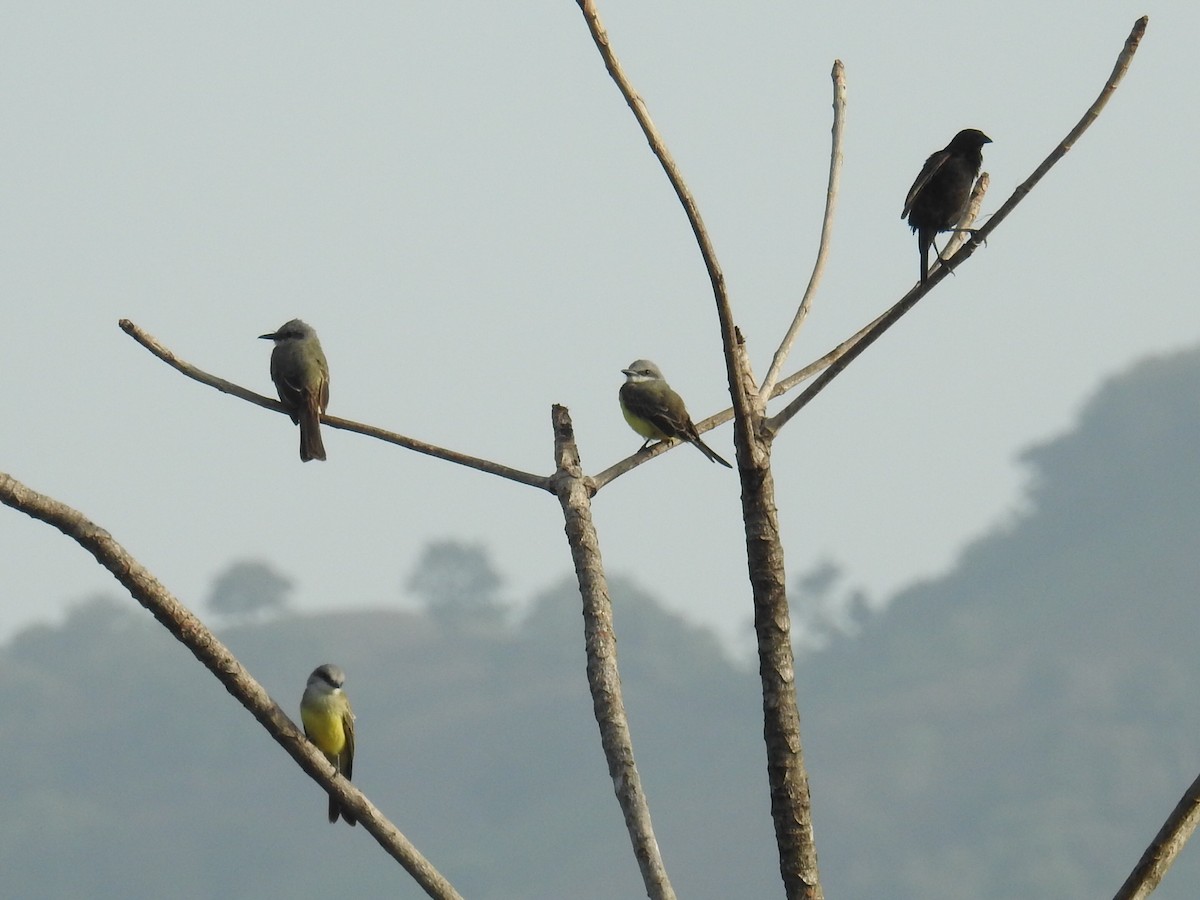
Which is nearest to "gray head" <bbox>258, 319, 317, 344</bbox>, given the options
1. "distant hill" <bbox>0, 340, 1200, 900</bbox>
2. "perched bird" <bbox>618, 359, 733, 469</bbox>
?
"perched bird" <bbox>618, 359, 733, 469</bbox>

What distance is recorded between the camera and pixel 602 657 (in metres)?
6.09

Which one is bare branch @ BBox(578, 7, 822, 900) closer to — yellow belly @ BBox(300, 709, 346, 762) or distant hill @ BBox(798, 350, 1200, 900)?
yellow belly @ BBox(300, 709, 346, 762)

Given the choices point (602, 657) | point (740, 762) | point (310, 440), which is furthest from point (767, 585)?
point (740, 762)

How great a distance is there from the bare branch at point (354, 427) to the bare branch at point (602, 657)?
0.53 ft

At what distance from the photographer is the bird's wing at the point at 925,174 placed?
9.80 m

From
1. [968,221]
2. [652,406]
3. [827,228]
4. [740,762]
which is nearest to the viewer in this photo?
[827,228]

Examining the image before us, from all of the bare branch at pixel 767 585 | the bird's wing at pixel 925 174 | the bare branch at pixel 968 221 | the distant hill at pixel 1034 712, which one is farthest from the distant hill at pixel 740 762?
the bare branch at pixel 767 585

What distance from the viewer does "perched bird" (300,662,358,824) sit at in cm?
988

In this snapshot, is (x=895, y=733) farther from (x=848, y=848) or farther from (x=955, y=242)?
(x=955, y=242)

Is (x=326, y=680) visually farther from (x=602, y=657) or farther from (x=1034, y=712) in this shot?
(x=1034, y=712)

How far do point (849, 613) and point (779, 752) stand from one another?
195 m

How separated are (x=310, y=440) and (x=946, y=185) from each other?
4.20 metres

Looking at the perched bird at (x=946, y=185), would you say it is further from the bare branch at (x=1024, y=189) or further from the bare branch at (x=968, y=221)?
the bare branch at (x=1024, y=189)

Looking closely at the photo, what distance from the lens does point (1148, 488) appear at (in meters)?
190
